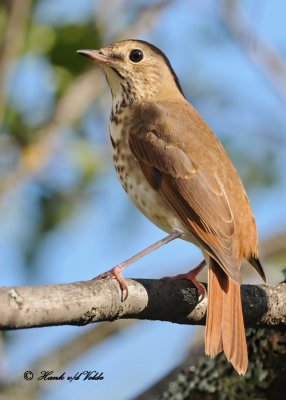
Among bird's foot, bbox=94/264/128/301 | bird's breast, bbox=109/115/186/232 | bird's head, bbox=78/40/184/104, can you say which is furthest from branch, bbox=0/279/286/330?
bird's head, bbox=78/40/184/104

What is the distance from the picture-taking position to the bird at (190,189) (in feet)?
14.7

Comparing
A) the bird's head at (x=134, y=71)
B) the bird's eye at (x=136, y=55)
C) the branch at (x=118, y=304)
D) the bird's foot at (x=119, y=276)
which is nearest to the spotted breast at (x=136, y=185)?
the bird's head at (x=134, y=71)

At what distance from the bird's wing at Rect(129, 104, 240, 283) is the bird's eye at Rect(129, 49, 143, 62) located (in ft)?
2.66

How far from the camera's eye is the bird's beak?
19.2ft

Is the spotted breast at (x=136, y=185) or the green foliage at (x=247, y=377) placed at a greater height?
the spotted breast at (x=136, y=185)

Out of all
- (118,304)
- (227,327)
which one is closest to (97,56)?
(227,327)

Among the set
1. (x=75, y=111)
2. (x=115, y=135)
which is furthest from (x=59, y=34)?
(x=115, y=135)

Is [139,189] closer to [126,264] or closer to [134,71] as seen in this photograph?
[126,264]

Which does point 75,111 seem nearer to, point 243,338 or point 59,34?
point 59,34

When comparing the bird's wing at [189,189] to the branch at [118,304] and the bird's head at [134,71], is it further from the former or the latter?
the bird's head at [134,71]

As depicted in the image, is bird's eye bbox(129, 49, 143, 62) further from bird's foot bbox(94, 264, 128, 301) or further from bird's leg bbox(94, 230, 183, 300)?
bird's foot bbox(94, 264, 128, 301)

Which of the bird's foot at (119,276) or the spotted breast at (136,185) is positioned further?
the spotted breast at (136,185)

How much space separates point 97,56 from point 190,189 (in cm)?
127

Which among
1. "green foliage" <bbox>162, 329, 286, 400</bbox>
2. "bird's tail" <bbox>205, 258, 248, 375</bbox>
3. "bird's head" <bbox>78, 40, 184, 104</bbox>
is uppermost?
"bird's head" <bbox>78, 40, 184, 104</bbox>
